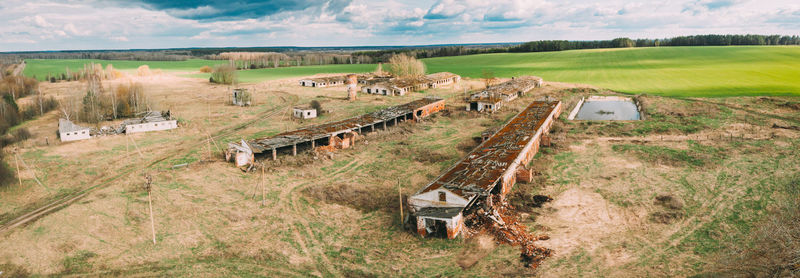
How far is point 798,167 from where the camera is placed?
27859 mm

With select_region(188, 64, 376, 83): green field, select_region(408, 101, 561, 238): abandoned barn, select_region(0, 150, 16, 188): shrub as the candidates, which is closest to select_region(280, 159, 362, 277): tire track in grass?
select_region(408, 101, 561, 238): abandoned barn

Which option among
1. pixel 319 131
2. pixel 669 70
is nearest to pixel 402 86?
pixel 319 131

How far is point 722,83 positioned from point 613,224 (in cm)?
6090

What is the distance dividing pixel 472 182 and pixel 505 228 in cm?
352

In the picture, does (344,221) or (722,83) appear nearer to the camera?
(344,221)

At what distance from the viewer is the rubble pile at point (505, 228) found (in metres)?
17.9

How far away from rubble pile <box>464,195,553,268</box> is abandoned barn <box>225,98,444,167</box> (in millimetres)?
15911

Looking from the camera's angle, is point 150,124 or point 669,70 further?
point 669,70

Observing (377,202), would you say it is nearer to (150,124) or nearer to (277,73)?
(150,124)

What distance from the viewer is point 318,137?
3456 cm

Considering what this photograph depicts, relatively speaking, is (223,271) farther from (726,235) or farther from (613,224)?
(726,235)

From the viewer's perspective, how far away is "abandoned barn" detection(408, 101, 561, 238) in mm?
20109

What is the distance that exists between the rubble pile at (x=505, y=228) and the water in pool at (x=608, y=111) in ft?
108

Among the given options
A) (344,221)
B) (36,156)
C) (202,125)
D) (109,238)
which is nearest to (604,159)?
(344,221)
